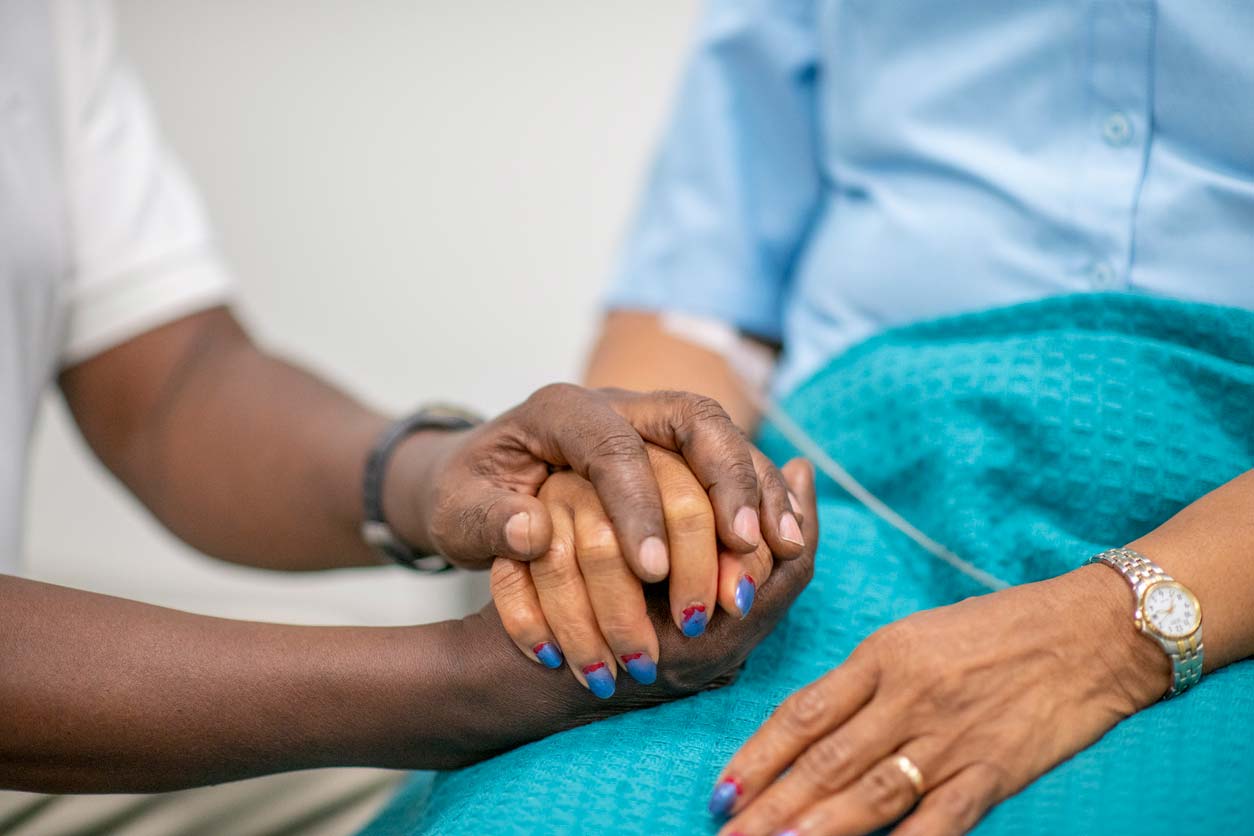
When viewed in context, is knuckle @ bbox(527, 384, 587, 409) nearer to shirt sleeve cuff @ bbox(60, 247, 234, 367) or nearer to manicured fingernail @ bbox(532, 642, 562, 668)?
manicured fingernail @ bbox(532, 642, 562, 668)

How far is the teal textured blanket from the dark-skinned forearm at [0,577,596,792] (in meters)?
0.04

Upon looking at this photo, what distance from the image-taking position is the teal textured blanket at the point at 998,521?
1.68 feet

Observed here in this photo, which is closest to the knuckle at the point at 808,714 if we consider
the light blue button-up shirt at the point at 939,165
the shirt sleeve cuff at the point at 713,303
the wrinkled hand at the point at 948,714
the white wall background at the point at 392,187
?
the wrinkled hand at the point at 948,714

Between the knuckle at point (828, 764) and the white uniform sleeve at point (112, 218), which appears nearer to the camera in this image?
the knuckle at point (828, 764)

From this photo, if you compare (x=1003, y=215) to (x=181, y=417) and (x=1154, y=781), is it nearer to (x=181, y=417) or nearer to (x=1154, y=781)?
(x=1154, y=781)

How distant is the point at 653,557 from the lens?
532 mm

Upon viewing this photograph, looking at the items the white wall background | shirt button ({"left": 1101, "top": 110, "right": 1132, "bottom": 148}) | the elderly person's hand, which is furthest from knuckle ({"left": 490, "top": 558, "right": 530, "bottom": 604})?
the white wall background

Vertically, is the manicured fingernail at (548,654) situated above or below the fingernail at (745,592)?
below

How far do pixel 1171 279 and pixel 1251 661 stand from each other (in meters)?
0.24

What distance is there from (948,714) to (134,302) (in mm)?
756

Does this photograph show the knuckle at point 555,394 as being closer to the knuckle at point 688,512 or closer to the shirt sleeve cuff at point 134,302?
the knuckle at point 688,512

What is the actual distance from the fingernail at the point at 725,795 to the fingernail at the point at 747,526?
0.12 metres

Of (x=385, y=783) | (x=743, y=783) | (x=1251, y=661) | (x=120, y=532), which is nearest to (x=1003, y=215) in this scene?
(x=1251, y=661)

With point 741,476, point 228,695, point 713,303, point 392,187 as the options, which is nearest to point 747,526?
point 741,476
